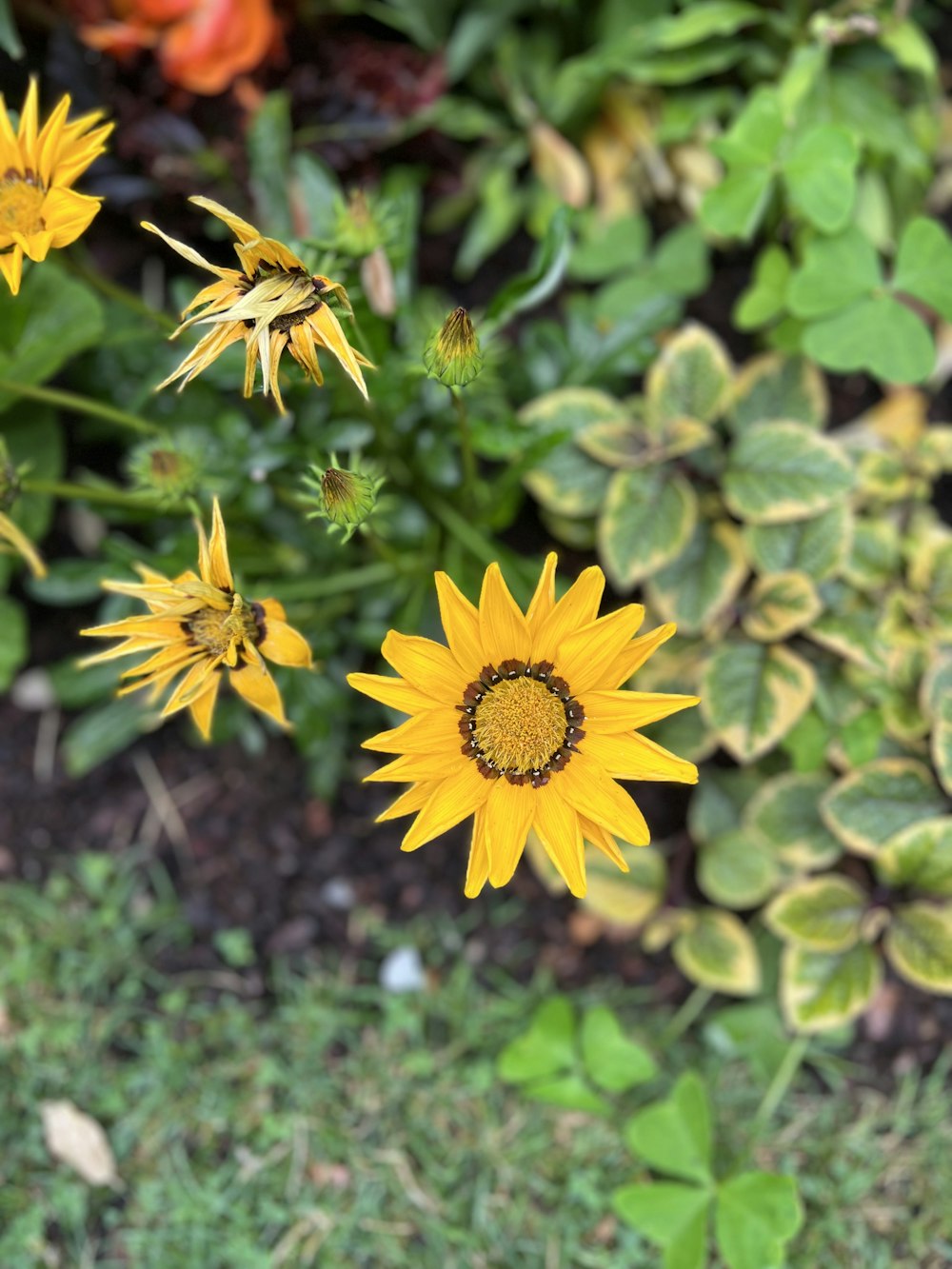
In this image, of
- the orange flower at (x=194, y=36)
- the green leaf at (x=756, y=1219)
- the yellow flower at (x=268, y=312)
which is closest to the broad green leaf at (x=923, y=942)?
the green leaf at (x=756, y=1219)

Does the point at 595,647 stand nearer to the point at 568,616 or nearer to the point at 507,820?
the point at 568,616

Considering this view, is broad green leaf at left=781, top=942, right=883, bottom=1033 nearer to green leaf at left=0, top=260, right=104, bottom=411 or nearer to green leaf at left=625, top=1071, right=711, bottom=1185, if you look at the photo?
A: green leaf at left=625, top=1071, right=711, bottom=1185

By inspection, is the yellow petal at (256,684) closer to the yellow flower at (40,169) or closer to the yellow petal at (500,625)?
the yellow petal at (500,625)

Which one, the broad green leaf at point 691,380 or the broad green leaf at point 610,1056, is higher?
the broad green leaf at point 691,380

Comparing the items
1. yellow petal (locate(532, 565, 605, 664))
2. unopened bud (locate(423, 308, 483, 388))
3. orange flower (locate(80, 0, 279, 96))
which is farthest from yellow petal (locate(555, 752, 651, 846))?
orange flower (locate(80, 0, 279, 96))

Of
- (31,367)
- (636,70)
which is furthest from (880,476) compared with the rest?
(31,367)
